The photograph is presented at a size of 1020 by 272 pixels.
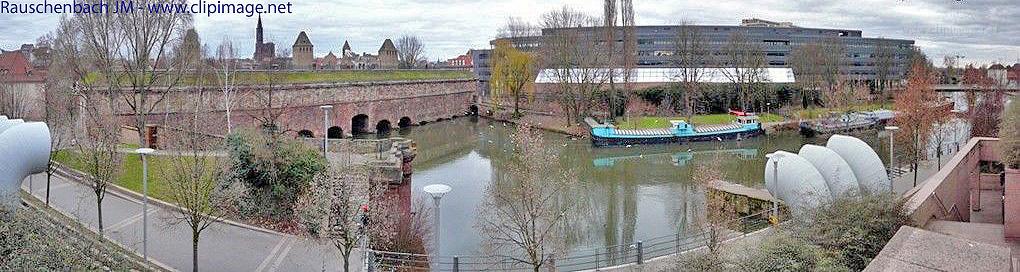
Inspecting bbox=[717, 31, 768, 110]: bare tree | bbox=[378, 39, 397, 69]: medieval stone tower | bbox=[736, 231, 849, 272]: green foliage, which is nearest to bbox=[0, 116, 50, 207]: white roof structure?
bbox=[736, 231, 849, 272]: green foliage

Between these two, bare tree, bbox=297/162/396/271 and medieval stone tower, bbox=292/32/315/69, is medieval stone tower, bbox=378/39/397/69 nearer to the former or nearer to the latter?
medieval stone tower, bbox=292/32/315/69

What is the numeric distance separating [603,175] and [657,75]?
3836cm

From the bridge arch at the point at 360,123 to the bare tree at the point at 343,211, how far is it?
120 ft

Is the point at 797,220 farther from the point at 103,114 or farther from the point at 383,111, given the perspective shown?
the point at 383,111

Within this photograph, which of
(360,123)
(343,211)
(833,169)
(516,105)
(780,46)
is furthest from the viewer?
(780,46)

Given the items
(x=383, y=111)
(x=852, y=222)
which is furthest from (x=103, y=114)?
(x=383, y=111)

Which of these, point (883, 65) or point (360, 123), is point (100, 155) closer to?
point (360, 123)

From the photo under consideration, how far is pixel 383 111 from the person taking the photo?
5284 centimetres

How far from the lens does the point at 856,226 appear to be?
12.5 meters

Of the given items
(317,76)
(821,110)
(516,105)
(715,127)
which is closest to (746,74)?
(821,110)

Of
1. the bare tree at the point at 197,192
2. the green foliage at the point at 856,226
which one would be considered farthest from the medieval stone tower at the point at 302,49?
the green foliage at the point at 856,226

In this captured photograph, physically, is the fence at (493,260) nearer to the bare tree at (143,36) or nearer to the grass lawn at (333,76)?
the bare tree at (143,36)

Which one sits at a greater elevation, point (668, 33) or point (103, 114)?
point (668, 33)

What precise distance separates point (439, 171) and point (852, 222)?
22.0 m
